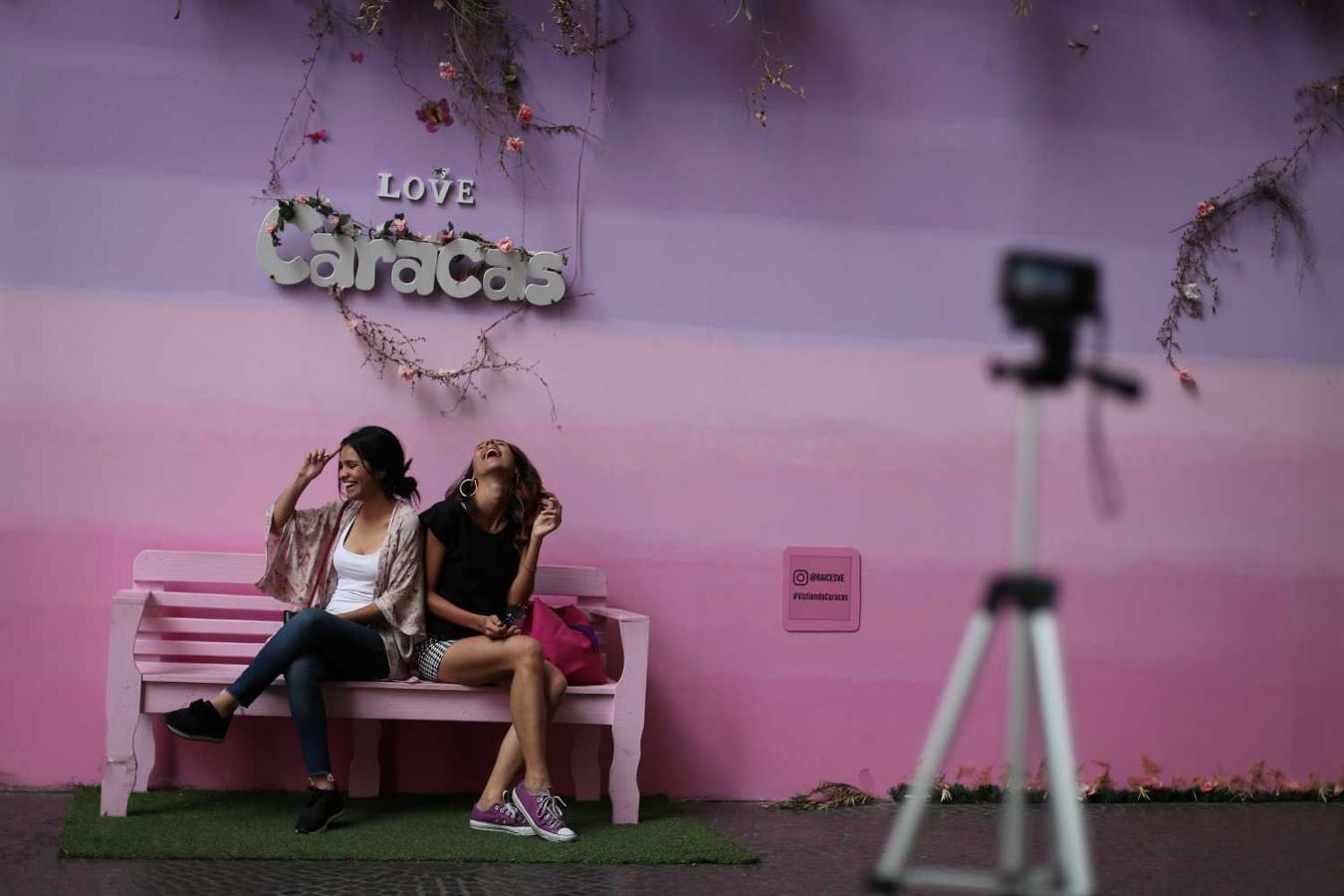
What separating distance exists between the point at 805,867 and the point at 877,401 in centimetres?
166

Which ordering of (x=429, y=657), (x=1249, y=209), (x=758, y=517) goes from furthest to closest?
1. (x=1249, y=209)
2. (x=758, y=517)
3. (x=429, y=657)

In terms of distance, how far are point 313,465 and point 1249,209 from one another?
3.29m

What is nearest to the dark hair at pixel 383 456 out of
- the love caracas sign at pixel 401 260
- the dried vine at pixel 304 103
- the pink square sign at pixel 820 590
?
the love caracas sign at pixel 401 260

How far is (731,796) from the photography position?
15.7ft

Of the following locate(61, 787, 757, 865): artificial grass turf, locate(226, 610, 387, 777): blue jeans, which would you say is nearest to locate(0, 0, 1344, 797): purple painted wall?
locate(61, 787, 757, 865): artificial grass turf

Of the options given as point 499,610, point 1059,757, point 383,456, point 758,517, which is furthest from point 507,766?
point 1059,757

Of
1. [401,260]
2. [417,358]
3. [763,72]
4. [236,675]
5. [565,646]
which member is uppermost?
[763,72]

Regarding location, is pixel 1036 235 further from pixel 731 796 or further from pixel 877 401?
pixel 731 796

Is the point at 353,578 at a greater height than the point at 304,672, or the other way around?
the point at 353,578

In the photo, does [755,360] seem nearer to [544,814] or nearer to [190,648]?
[544,814]

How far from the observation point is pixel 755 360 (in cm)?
485

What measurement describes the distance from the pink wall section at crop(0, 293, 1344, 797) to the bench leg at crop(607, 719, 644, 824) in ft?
1.64

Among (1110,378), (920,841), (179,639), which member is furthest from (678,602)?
(1110,378)

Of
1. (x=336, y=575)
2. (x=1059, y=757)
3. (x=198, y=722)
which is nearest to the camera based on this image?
(x=1059, y=757)
